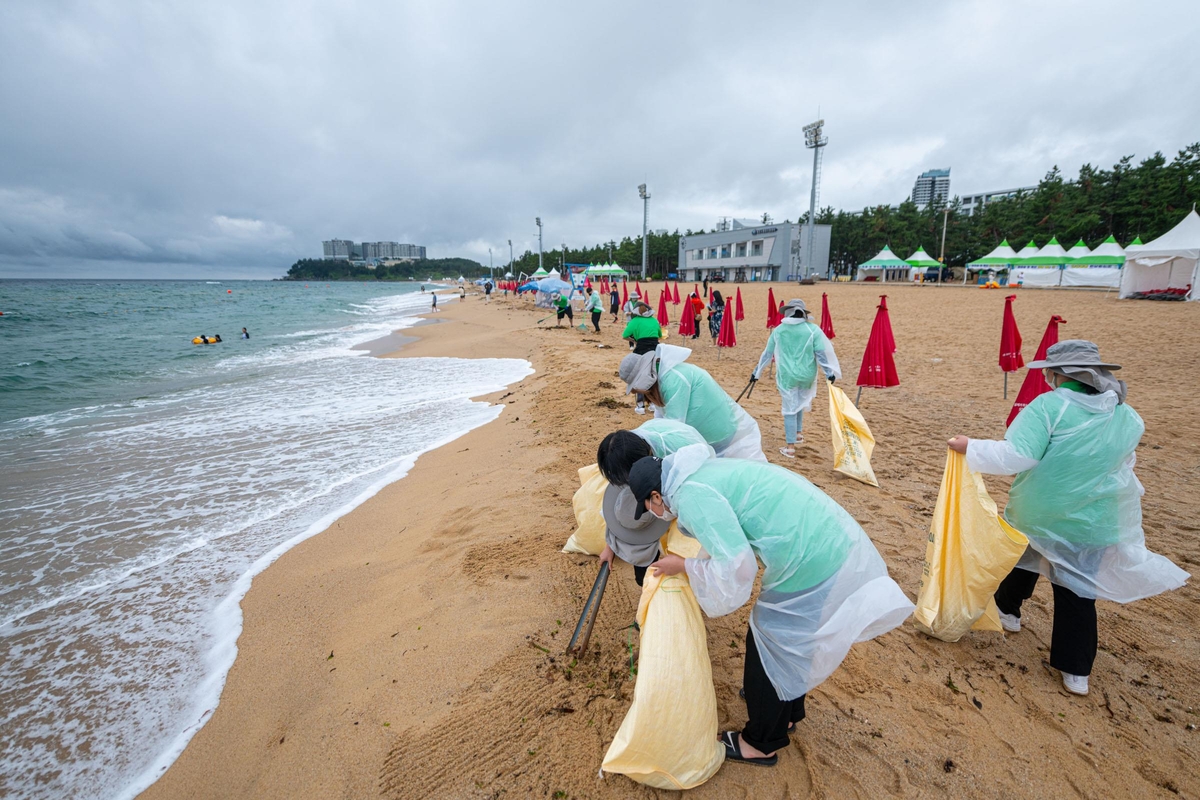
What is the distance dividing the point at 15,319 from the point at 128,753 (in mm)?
40451

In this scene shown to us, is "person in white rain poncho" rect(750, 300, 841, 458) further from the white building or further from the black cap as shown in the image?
the white building

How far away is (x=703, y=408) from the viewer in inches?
129

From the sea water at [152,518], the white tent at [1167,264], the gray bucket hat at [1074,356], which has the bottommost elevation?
the sea water at [152,518]

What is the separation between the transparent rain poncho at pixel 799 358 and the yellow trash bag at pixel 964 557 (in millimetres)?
2416

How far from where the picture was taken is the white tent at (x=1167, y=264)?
17.5 metres

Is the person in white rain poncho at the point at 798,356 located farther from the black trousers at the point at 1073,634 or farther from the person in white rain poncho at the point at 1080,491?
the black trousers at the point at 1073,634

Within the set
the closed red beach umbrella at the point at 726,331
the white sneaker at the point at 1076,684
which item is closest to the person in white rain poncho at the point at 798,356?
the white sneaker at the point at 1076,684

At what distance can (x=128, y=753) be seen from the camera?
2.45m

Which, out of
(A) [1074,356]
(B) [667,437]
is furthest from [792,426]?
(B) [667,437]

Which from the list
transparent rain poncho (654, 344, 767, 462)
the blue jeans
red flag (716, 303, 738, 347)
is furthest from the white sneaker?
red flag (716, 303, 738, 347)

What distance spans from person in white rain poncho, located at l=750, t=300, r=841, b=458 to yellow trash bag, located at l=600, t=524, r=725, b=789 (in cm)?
359

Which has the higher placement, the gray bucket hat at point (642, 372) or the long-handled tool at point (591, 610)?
the gray bucket hat at point (642, 372)

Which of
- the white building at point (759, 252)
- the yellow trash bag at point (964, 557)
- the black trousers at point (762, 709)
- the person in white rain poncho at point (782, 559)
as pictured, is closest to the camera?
the person in white rain poncho at point (782, 559)

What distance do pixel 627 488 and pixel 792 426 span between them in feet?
12.8
